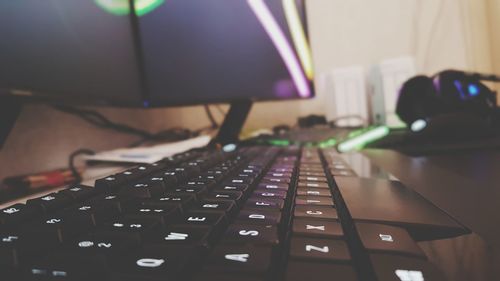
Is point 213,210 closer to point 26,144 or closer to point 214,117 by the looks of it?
point 26,144

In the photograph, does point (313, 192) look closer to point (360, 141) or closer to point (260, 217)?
point (260, 217)

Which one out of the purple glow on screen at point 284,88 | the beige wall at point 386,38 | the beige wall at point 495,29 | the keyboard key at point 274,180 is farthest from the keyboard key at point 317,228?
the beige wall at point 495,29

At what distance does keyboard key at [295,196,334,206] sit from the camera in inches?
8.8

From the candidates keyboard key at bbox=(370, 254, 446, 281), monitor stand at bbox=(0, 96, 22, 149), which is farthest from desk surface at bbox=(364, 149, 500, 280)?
monitor stand at bbox=(0, 96, 22, 149)

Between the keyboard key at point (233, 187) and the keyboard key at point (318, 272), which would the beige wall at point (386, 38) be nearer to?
the keyboard key at point (233, 187)

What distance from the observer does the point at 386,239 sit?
6.5 inches

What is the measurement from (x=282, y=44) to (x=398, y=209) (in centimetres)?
76

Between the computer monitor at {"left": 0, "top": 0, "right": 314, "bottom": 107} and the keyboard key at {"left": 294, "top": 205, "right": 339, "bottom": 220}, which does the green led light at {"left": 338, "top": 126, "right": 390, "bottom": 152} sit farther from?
the keyboard key at {"left": 294, "top": 205, "right": 339, "bottom": 220}

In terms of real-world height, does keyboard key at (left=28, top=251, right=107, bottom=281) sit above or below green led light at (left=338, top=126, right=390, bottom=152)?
below

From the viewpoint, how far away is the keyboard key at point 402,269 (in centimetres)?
13

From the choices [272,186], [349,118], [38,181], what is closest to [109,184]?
[272,186]

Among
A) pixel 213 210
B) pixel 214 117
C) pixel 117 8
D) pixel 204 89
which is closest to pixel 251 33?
pixel 204 89

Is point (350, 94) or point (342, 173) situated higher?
point (350, 94)

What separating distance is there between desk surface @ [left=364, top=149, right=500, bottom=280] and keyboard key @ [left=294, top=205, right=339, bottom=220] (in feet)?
0.18
